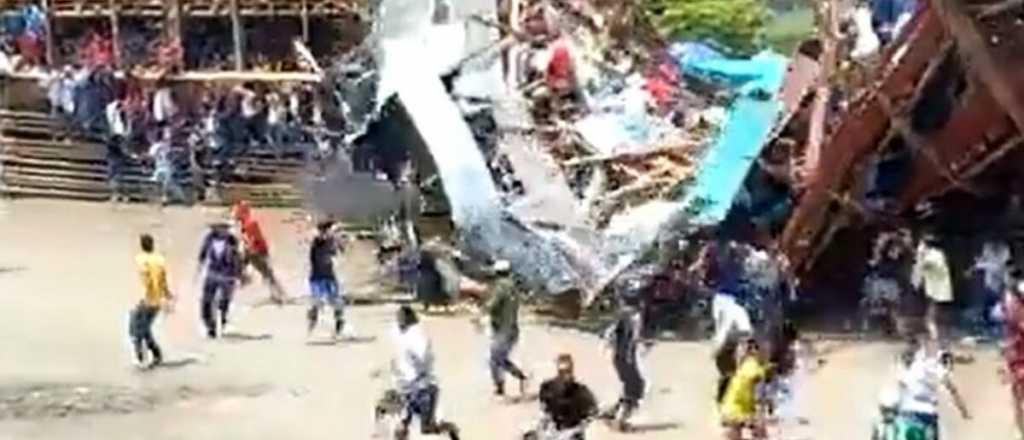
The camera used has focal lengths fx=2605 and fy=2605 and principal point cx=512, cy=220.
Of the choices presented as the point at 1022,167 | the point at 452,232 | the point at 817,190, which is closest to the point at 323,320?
the point at 452,232

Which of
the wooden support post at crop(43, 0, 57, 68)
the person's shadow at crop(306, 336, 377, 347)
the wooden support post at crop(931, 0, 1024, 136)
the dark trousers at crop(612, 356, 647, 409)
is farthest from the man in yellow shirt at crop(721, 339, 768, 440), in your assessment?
the wooden support post at crop(43, 0, 57, 68)

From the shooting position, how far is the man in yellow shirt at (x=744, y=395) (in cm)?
1791

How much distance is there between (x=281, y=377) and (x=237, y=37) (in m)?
9.85

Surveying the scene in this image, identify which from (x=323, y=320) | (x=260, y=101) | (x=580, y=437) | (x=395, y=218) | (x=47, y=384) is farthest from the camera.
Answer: (x=260, y=101)

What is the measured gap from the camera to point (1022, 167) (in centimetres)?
2317

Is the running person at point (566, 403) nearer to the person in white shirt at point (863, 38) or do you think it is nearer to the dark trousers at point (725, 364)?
the dark trousers at point (725, 364)

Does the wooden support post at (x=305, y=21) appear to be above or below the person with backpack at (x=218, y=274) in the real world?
above

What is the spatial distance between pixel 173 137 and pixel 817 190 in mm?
11213

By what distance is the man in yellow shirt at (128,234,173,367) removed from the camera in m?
22.0

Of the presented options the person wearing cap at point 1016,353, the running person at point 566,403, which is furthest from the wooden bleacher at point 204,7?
the running person at point 566,403

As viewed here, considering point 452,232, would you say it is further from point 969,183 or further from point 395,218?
point 969,183

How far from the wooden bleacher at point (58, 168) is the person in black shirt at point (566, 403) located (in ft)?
49.2

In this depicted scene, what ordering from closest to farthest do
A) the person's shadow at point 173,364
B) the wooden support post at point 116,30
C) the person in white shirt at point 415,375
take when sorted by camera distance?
the person in white shirt at point 415,375 < the person's shadow at point 173,364 < the wooden support post at point 116,30

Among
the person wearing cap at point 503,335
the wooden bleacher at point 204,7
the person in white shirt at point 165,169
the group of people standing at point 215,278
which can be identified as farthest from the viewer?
the person in white shirt at point 165,169
